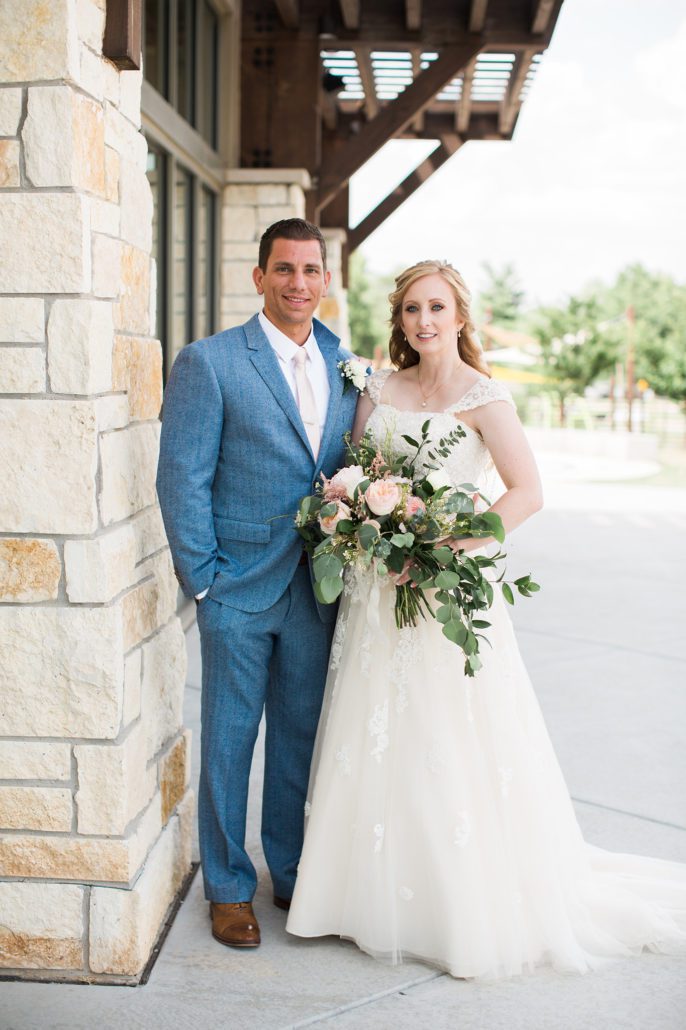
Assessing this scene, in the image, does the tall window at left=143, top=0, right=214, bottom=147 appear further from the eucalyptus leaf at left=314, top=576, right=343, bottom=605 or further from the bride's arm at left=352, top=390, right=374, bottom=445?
the eucalyptus leaf at left=314, top=576, right=343, bottom=605

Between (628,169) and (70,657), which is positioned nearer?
(70,657)

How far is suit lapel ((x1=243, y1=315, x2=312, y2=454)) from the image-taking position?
2.80 m

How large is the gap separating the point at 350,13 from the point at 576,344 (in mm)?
18856

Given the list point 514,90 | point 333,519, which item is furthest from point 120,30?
point 514,90

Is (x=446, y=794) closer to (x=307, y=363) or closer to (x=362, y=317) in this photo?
(x=307, y=363)

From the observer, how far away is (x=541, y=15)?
6695 millimetres

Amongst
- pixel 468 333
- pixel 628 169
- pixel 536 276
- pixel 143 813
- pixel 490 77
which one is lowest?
pixel 143 813

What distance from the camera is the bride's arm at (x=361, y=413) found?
3.04 meters

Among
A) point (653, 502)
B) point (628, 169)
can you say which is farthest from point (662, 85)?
point (653, 502)

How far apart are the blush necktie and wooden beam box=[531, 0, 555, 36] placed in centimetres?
458

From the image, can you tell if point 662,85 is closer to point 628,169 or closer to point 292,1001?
point 628,169

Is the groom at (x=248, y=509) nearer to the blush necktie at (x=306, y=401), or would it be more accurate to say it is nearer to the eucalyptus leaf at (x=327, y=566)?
the blush necktie at (x=306, y=401)

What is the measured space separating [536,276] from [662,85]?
96.5 feet

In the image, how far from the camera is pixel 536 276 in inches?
5659
